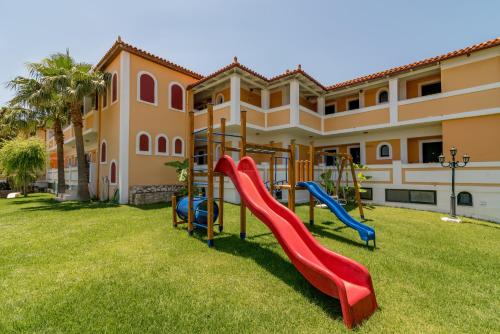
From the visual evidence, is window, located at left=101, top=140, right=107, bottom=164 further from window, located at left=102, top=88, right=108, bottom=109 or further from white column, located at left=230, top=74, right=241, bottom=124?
white column, located at left=230, top=74, right=241, bottom=124

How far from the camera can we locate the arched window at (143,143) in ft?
45.1

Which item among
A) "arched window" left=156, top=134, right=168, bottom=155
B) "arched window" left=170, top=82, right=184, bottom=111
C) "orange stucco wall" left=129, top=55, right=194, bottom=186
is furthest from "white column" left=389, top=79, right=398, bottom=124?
"arched window" left=156, top=134, right=168, bottom=155

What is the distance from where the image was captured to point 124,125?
13125 mm

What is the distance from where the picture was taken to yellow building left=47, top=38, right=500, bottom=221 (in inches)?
428

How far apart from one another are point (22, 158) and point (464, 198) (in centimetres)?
2719

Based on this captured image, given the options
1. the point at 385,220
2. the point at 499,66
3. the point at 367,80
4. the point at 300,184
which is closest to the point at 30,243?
the point at 300,184

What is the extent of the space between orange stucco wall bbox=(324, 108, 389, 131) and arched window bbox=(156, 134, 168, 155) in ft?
34.4

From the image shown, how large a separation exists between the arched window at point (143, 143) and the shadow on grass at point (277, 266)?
9.32 meters

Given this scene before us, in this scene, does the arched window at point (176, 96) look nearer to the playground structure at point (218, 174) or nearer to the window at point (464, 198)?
the playground structure at point (218, 174)

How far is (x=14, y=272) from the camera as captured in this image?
4375 millimetres

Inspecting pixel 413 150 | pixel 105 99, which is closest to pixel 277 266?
pixel 413 150

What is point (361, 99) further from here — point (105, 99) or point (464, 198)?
point (105, 99)

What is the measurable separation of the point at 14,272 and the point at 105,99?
44.5ft

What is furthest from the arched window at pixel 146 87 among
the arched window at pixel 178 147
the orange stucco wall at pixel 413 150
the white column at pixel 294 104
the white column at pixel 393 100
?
the orange stucco wall at pixel 413 150
